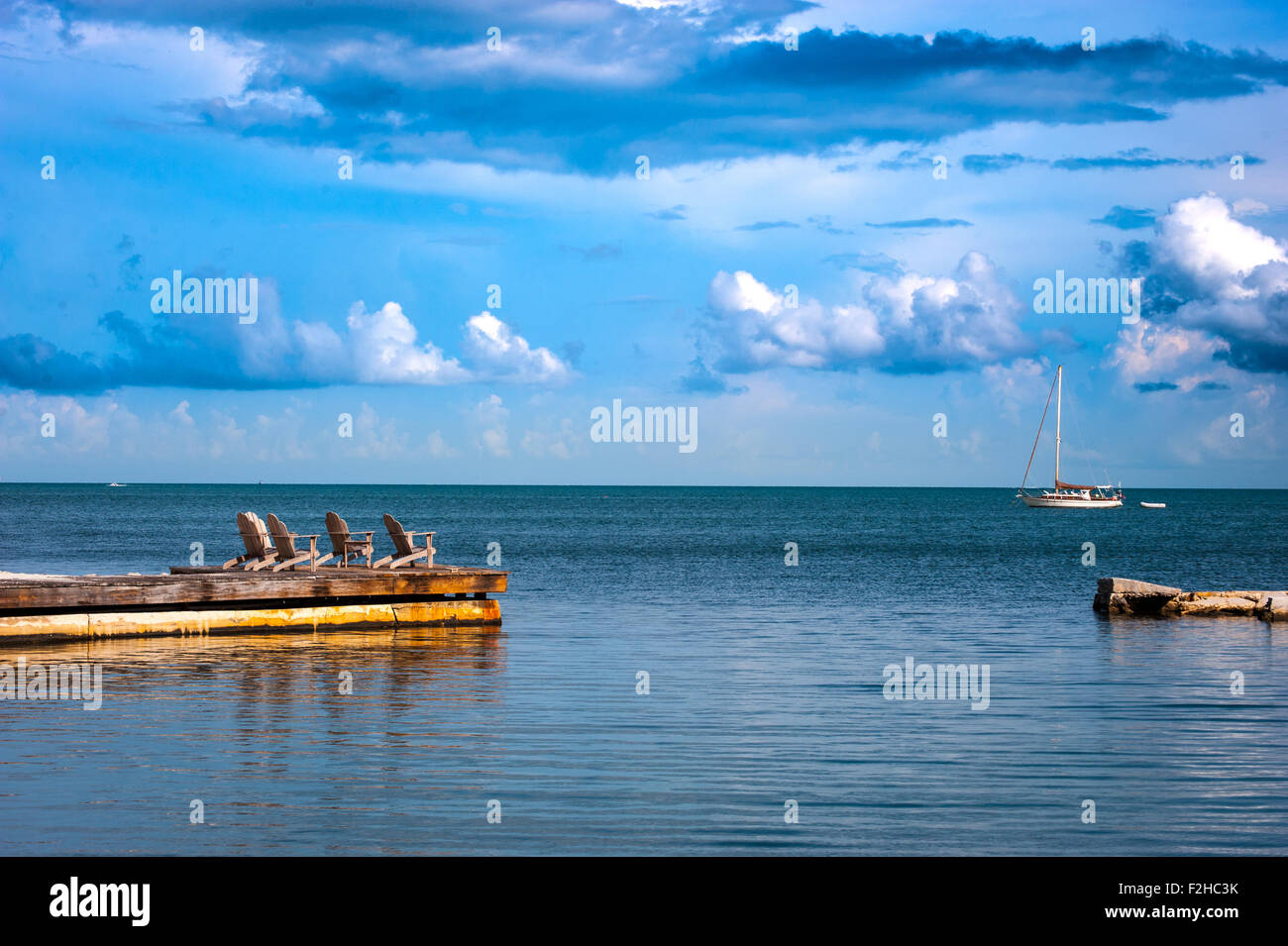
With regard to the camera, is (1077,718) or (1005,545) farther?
(1005,545)

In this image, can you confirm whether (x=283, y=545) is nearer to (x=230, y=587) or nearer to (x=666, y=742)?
(x=230, y=587)

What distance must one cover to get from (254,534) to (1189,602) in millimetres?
21347

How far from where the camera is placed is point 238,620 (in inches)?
887

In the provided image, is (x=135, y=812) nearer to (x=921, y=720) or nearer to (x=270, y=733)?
(x=270, y=733)

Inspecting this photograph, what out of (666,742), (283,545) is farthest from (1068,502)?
(666,742)

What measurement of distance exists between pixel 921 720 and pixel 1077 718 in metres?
2.10

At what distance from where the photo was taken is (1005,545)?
237ft

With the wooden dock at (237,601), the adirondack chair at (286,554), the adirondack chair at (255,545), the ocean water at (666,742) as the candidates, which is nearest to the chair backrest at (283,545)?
the adirondack chair at (286,554)

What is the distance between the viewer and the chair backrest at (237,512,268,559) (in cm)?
2470
